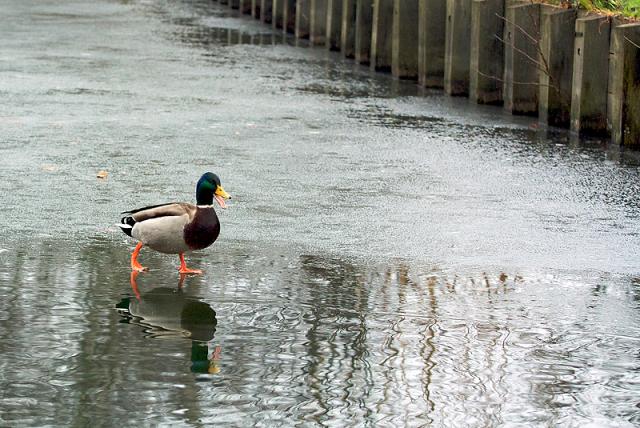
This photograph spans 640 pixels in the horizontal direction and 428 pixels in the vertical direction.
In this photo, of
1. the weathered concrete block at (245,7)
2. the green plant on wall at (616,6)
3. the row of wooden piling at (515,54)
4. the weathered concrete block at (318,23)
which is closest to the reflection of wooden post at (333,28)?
the row of wooden piling at (515,54)

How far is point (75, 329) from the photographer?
7293 mm

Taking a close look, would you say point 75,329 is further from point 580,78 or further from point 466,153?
point 580,78

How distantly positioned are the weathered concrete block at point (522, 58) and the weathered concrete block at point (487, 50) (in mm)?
360

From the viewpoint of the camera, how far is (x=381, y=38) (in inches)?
793

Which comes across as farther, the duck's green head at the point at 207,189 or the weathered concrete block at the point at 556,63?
the weathered concrete block at the point at 556,63

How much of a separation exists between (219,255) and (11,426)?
3366 millimetres

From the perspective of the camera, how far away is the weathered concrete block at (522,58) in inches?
621

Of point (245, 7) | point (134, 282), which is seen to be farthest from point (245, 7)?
point (134, 282)

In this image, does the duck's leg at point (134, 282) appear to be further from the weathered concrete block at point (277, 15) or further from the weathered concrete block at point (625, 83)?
the weathered concrete block at point (277, 15)

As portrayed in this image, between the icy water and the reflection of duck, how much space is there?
0.07 feet

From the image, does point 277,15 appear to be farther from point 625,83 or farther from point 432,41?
point 625,83

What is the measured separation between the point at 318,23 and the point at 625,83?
11218 mm

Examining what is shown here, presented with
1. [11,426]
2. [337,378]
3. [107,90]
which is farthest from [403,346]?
[107,90]

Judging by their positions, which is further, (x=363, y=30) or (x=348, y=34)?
(x=348, y=34)
